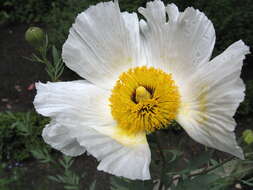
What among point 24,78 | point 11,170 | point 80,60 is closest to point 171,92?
point 80,60

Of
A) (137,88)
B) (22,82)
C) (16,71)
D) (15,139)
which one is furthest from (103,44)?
(16,71)

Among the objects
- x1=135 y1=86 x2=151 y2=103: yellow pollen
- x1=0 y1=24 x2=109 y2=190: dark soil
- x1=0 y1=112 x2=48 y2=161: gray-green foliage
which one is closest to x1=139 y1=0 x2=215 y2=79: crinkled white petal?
x1=135 y1=86 x2=151 y2=103: yellow pollen

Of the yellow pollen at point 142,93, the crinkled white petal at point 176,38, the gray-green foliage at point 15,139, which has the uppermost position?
the crinkled white petal at point 176,38

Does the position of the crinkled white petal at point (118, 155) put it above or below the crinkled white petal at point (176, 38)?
below

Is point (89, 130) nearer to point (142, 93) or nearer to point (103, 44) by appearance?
point (142, 93)

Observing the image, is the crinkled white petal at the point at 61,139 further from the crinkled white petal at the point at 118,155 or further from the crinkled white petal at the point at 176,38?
the crinkled white petal at the point at 176,38

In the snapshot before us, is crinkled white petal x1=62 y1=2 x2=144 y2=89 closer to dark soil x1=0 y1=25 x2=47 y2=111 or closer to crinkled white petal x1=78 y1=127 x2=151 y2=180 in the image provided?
crinkled white petal x1=78 y1=127 x2=151 y2=180

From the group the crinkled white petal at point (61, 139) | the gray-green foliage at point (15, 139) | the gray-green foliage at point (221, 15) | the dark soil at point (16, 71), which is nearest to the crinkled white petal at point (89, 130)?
the crinkled white petal at point (61, 139)
